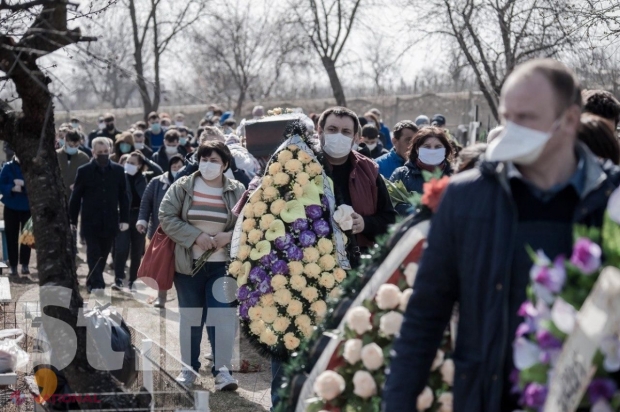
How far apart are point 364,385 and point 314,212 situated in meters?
3.10

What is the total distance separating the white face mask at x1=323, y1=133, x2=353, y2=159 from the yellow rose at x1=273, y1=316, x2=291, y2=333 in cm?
124

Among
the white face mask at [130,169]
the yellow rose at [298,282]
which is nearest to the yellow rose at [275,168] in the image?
the yellow rose at [298,282]

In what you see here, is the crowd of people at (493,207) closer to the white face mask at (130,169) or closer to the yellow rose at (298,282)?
the yellow rose at (298,282)

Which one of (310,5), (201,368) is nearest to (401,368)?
(201,368)

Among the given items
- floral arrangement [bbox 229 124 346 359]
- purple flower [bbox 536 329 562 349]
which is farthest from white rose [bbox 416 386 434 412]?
floral arrangement [bbox 229 124 346 359]

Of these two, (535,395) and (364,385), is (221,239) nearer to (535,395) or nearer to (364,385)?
(364,385)

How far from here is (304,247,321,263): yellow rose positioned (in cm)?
698

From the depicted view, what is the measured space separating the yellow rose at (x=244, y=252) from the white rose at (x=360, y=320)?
3065 mm

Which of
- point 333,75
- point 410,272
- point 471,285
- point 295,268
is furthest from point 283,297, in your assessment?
point 333,75

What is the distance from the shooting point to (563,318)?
113 inches

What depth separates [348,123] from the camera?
7293 millimetres

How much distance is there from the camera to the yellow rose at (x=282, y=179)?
280 inches

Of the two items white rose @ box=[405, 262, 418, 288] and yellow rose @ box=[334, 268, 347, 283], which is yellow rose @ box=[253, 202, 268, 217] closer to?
yellow rose @ box=[334, 268, 347, 283]

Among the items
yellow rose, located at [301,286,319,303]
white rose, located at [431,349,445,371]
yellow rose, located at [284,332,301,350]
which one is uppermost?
white rose, located at [431,349,445,371]
